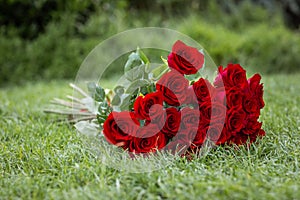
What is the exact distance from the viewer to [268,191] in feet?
3.93

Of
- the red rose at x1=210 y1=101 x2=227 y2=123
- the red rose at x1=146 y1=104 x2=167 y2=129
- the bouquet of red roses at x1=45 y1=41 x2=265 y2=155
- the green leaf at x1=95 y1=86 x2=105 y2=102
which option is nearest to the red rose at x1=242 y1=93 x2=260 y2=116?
the bouquet of red roses at x1=45 y1=41 x2=265 y2=155

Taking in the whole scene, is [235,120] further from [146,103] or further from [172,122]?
[146,103]

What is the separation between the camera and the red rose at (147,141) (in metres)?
1.59

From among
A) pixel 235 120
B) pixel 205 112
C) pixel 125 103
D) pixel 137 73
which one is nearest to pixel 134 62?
pixel 137 73

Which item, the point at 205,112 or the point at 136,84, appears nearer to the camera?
the point at 205,112

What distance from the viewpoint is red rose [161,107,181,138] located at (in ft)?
5.22

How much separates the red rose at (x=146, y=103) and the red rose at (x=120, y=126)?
0.03m

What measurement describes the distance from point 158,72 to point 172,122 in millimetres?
357

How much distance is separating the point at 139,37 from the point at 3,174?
4193mm

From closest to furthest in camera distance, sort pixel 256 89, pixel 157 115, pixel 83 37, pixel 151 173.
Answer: pixel 151 173, pixel 157 115, pixel 256 89, pixel 83 37

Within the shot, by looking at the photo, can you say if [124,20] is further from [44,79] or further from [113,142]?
[113,142]

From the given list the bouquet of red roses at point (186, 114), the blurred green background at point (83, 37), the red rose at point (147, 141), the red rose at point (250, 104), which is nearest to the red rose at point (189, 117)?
the bouquet of red roses at point (186, 114)

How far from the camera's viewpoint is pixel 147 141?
1.61 meters

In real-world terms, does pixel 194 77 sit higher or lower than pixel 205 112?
higher
